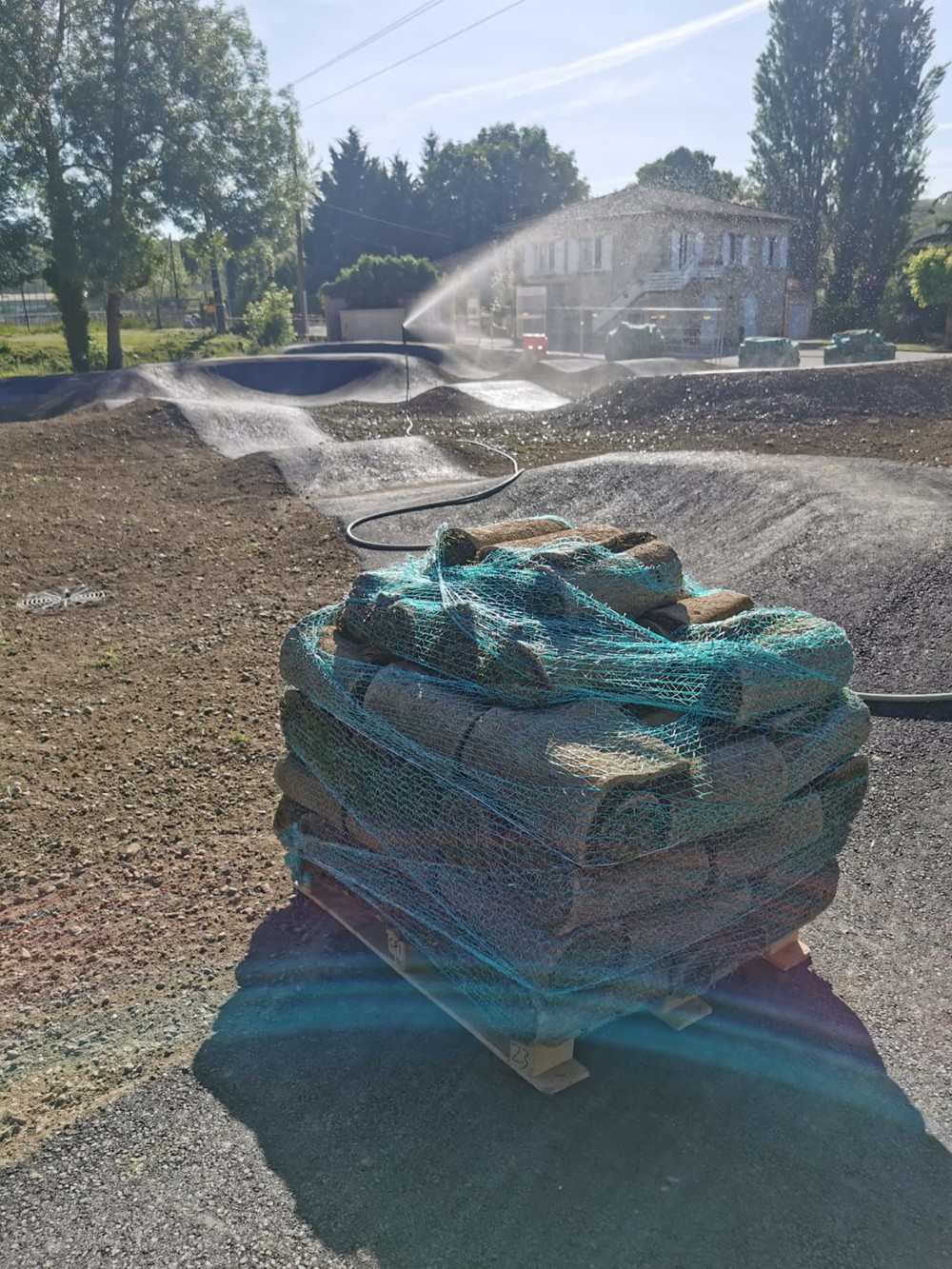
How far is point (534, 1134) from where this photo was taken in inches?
148

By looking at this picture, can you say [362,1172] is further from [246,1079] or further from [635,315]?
[635,315]

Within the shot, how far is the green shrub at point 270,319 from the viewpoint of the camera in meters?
40.4

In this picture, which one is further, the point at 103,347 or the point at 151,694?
the point at 103,347

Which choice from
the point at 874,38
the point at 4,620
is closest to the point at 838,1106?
the point at 4,620

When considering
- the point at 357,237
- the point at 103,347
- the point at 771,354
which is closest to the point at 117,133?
the point at 103,347

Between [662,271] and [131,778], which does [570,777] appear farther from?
[662,271]

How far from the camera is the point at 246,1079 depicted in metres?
4.08

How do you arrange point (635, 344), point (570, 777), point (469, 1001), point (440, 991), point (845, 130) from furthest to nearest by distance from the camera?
1. point (845, 130)
2. point (635, 344)
3. point (440, 991)
4. point (469, 1001)
5. point (570, 777)

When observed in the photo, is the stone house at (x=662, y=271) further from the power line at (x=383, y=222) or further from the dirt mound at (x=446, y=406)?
the power line at (x=383, y=222)

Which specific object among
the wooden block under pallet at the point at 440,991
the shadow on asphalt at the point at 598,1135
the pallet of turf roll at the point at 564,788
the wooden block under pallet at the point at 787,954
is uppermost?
the pallet of turf roll at the point at 564,788

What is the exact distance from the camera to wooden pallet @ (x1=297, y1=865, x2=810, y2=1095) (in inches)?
151

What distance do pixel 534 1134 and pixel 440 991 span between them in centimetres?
74

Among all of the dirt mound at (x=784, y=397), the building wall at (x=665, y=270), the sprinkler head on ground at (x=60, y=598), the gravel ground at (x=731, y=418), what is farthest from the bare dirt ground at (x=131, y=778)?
the building wall at (x=665, y=270)

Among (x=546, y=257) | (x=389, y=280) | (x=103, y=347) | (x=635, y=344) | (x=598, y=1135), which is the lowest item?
(x=598, y=1135)
